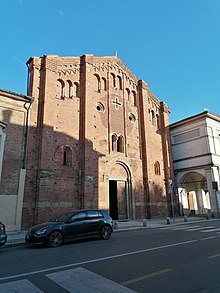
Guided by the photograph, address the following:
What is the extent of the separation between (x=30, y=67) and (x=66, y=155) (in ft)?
25.1

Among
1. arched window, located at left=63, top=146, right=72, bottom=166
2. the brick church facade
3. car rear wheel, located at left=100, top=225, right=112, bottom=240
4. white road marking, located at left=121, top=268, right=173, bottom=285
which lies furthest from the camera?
arched window, located at left=63, top=146, right=72, bottom=166

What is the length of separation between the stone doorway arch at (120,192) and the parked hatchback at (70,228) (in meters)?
8.88

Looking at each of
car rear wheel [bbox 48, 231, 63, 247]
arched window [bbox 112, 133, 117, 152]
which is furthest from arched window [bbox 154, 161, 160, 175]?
car rear wheel [bbox 48, 231, 63, 247]

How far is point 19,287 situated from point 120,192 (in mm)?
16468

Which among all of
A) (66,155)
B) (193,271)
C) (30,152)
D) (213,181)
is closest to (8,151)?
(30,152)

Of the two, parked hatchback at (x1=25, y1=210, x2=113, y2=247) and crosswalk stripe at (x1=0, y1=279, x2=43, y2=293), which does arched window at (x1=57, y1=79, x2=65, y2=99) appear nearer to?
parked hatchback at (x1=25, y1=210, x2=113, y2=247)

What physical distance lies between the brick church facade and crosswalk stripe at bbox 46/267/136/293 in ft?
34.8

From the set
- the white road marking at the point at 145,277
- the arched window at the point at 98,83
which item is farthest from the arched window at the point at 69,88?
the white road marking at the point at 145,277

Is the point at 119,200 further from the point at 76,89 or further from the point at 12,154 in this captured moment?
the point at 76,89

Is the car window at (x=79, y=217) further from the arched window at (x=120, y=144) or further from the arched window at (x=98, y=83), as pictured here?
the arched window at (x=98, y=83)

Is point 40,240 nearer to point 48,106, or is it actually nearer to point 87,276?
point 87,276

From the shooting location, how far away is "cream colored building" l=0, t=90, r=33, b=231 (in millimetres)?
13984

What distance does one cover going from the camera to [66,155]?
59.4 feet

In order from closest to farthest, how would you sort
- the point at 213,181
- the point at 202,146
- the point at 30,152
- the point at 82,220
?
the point at 82,220 < the point at 30,152 < the point at 213,181 < the point at 202,146
